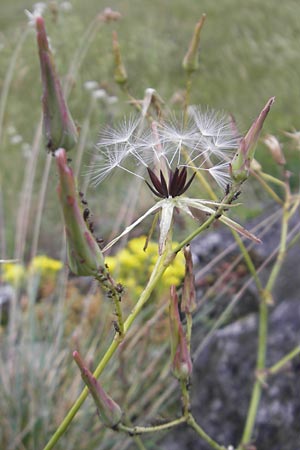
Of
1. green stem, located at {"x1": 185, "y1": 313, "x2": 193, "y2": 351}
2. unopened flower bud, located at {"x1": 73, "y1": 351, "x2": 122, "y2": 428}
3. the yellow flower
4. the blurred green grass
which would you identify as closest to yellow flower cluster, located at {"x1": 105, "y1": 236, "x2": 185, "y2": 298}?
the yellow flower

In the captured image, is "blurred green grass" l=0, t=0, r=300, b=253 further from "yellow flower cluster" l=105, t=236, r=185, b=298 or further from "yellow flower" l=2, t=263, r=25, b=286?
"yellow flower cluster" l=105, t=236, r=185, b=298

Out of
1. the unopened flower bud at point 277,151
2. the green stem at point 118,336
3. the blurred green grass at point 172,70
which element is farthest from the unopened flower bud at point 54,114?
the blurred green grass at point 172,70

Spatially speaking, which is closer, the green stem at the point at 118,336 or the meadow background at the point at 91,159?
the green stem at the point at 118,336

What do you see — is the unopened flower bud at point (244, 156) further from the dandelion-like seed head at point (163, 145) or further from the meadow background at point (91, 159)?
the meadow background at point (91, 159)

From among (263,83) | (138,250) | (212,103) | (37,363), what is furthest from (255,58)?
(37,363)

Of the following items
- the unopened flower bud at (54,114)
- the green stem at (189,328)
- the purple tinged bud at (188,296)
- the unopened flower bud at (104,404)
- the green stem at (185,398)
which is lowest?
the green stem at (185,398)

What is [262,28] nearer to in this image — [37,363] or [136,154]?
[37,363]
